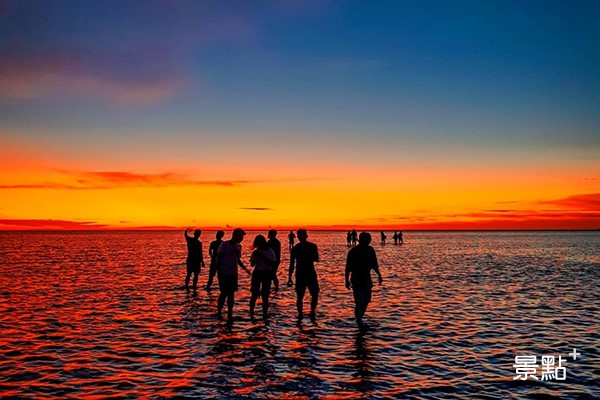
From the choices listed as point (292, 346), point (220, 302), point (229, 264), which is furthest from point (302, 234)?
point (292, 346)

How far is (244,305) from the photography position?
1778 cm

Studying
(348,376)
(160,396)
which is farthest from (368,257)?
(160,396)

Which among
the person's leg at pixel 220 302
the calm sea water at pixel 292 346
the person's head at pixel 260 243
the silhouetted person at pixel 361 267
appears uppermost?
the person's head at pixel 260 243

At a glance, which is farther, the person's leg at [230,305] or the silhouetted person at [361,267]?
the person's leg at [230,305]

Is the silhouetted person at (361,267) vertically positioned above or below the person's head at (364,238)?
below

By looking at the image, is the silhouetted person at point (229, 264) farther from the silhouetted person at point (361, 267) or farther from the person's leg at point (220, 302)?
the silhouetted person at point (361, 267)

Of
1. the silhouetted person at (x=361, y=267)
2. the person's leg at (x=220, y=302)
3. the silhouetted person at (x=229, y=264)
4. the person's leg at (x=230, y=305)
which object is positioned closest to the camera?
the silhouetted person at (x=361, y=267)

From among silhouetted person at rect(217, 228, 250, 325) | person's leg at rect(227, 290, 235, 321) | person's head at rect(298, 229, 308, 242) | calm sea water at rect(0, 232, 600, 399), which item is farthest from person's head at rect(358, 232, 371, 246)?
person's leg at rect(227, 290, 235, 321)

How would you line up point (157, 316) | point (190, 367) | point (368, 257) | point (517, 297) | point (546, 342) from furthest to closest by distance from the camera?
point (517, 297) < point (157, 316) < point (368, 257) < point (546, 342) < point (190, 367)

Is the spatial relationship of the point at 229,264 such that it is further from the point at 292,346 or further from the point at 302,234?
the point at 292,346

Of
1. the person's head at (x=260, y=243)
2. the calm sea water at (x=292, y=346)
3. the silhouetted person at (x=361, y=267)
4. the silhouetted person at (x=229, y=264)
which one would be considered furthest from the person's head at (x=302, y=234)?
the calm sea water at (x=292, y=346)

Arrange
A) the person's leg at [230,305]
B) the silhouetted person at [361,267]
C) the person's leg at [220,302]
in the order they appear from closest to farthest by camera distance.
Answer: the silhouetted person at [361,267]
the person's leg at [230,305]
the person's leg at [220,302]

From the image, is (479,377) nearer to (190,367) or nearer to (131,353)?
(190,367)

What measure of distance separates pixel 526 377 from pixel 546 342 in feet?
11.2
